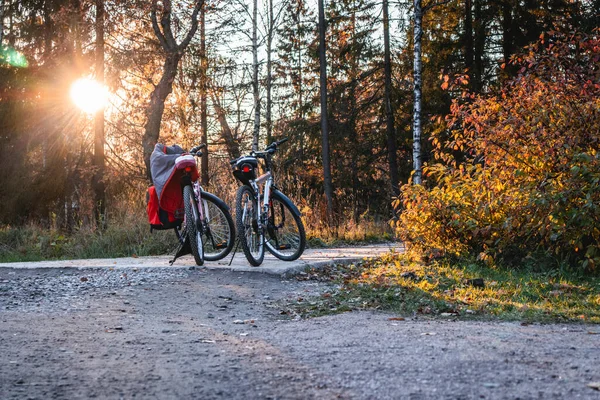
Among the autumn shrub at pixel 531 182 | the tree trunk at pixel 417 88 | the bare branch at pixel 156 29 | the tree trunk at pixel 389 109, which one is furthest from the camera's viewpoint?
the tree trunk at pixel 389 109

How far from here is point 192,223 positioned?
7.33 m

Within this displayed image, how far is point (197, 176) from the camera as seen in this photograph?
298 inches

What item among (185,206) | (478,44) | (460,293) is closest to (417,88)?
(478,44)

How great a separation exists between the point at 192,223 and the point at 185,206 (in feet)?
0.67

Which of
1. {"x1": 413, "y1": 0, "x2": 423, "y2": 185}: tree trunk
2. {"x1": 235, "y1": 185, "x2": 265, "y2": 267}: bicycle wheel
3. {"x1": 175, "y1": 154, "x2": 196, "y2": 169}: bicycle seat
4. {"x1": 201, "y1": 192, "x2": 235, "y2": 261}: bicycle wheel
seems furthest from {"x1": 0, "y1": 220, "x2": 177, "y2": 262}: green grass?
{"x1": 413, "y1": 0, "x2": 423, "y2": 185}: tree trunk

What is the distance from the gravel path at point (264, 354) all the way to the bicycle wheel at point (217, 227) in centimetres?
197

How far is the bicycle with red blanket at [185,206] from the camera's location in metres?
7.43

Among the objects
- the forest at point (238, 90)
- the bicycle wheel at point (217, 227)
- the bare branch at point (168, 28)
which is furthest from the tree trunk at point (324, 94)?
the bicycle wheel at point (217, 227)

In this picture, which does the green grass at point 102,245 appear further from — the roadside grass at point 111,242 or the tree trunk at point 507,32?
the tree trunk at point 507,32

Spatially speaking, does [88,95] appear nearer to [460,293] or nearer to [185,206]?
[185,206]

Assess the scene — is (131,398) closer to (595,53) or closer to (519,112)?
(519,112)

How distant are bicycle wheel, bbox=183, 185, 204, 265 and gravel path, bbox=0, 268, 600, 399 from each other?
1489 mm

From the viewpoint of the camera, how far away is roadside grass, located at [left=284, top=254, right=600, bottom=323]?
5141 millimetres

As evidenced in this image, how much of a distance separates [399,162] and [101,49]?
11947 millimetres
